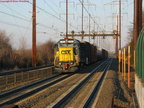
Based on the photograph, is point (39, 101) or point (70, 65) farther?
point (70, 65)

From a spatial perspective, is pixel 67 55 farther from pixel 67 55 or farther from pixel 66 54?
pixel 66 54

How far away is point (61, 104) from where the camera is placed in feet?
33.4

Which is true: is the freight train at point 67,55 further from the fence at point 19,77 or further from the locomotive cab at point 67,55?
the fence at point 19,77

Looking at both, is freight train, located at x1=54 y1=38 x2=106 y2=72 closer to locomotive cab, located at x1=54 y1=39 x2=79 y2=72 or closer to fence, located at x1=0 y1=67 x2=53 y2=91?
locomotive cab, located at x1=54 y1=39 x2=79 y2=72

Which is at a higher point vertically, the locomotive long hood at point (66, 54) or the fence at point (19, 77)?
the locomotive long hood at point (66, 54)

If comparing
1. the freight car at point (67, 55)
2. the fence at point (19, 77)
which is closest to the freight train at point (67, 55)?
the freight car at point (67, 55)

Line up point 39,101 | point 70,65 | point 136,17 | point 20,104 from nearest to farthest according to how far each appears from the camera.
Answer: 1. point 20,104
2. point 39,101
3. point 136,17
4. point 70,65

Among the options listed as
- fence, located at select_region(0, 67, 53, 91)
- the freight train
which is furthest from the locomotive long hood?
fence, located at select_region(0, 67, 53, 91)

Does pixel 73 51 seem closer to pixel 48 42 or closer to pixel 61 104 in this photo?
pixel 61 104

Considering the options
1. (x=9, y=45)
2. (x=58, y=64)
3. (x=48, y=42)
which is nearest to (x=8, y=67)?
(x=9, y=45)

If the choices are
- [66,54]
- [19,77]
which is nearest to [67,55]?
[66,54]

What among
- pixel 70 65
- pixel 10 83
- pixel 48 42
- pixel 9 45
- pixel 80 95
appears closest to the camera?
pixel 80 95

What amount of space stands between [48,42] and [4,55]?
39.7 metres

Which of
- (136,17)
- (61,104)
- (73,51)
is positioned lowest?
(61,104)
